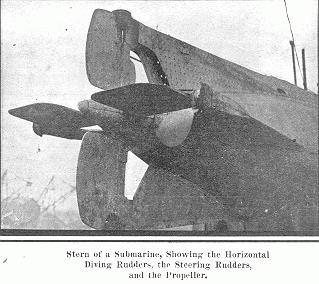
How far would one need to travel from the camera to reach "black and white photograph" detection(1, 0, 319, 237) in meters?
4.61

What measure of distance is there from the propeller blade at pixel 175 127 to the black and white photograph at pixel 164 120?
0.04 feet

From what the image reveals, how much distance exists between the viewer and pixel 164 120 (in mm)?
4473

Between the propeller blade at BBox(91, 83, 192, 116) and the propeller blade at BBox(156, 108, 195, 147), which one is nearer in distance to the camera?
the propeller blade at BBox(91, 83, 192, 116)

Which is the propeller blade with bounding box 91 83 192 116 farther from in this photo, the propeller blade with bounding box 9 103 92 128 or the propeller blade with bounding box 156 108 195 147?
the propeller blade with bounding box 9 103 92 128

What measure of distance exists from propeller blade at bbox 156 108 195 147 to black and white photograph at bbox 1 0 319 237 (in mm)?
12

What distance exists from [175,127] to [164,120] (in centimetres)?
17

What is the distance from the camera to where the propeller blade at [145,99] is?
372 cm

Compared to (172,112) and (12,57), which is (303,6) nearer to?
(172,112)
